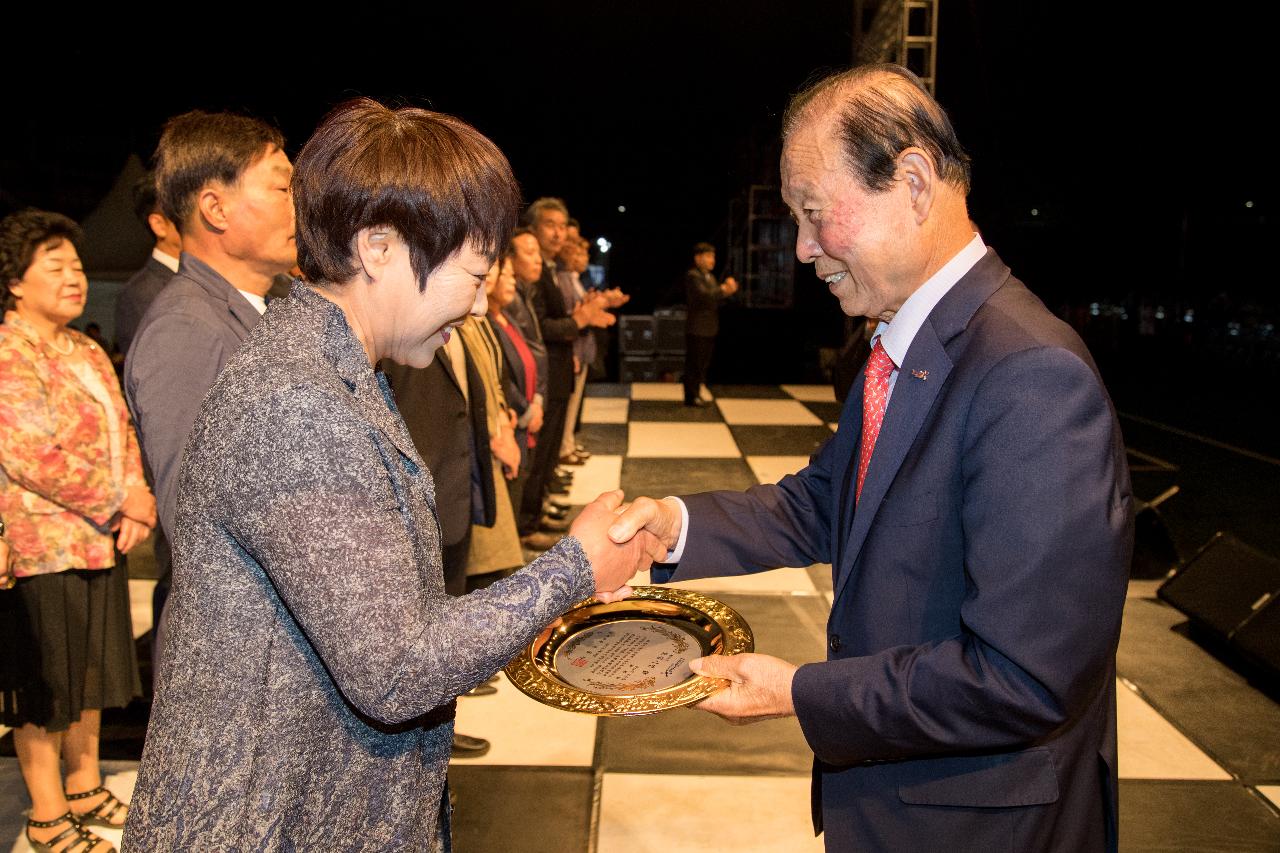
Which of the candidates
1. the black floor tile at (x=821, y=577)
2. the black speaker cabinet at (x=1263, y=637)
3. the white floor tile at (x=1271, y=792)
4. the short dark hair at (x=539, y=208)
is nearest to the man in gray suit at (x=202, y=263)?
the black floor tile at (x=821, y=577)

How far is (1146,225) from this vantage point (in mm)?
17844

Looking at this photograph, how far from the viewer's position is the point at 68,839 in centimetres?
206

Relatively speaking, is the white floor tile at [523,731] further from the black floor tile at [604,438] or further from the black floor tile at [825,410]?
the black floor tile at [825,410]

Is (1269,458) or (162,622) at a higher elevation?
(162,622)

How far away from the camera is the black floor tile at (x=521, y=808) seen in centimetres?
Result: 210

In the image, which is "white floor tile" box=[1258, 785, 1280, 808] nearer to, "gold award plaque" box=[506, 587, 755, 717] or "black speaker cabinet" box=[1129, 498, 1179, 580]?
"black speaker cabinet" box=[1129, 498, 1179, 580]

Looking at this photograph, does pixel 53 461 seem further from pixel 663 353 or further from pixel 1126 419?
pixel 663 353

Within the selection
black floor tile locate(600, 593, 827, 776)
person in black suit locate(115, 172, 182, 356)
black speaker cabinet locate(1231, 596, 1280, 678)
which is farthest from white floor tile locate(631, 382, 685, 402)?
person in black suit locate(115, 172, 182, 356)

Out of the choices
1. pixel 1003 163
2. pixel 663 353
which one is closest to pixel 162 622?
pixel 663 353

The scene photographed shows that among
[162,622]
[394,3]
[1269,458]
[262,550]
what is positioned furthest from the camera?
[394,3]

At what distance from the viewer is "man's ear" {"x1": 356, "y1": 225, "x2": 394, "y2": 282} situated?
94 centimetres

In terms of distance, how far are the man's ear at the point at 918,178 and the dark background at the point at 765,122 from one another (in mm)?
2867

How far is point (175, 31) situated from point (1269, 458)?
8.68 m

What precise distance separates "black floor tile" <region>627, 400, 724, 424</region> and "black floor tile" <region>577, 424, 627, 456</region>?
504 mm
